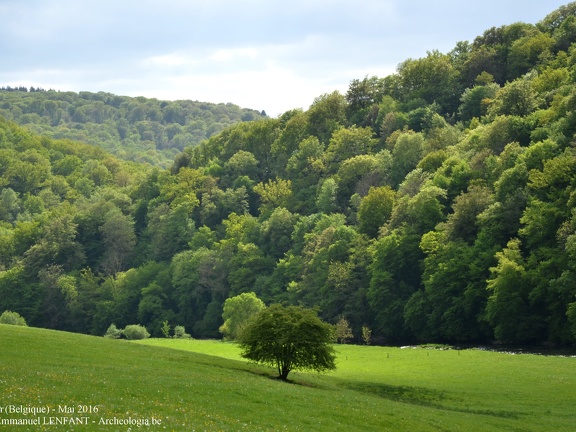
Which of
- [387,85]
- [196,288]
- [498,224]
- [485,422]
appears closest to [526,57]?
[387,85]

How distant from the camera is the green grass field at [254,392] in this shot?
3362cm

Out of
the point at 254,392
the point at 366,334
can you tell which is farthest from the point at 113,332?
the point at 254,392

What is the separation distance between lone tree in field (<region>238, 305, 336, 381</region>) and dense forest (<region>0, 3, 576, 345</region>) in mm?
40638

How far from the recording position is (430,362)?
7550 centimetres

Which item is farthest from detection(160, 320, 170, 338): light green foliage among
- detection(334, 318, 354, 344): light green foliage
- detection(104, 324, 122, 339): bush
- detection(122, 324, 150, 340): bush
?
detection(334, 318, 354, 344): light green foliage

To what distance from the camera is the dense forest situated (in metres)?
102

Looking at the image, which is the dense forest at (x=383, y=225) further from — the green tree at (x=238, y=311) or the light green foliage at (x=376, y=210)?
the green tree at (x=238, y=311)

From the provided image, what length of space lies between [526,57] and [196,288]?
8854 cm

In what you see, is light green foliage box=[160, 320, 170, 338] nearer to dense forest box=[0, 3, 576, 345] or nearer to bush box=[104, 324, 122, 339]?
dense forest box=[0, 3, 576, 345]

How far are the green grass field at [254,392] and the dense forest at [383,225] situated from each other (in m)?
27.2

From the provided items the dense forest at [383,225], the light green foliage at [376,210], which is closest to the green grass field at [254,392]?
the dense forest at [383,225]

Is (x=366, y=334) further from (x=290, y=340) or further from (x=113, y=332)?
(x=290, y=340)

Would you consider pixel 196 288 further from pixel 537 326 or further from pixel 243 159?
pixel 537 326

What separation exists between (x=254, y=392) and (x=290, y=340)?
35.3ft
